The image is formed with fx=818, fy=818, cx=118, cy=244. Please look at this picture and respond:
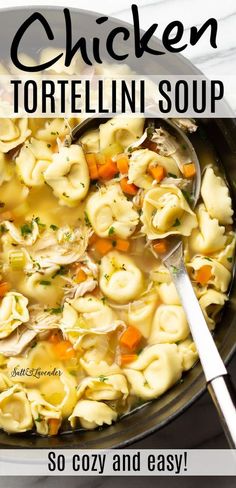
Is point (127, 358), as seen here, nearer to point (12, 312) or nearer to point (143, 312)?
point (143, 312)

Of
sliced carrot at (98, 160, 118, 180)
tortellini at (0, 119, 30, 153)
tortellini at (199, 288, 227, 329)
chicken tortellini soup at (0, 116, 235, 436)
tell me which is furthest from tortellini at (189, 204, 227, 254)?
tortellini at (0, 119, 30, 153)

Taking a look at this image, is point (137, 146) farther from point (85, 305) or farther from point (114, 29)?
point (85, 305)

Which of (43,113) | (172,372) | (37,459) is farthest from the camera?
(43,113)

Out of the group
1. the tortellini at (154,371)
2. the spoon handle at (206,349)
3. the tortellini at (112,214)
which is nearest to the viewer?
the spoon handle at (206,349)

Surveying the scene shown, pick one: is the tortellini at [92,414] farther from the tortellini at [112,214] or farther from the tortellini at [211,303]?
the tortellini at [112,214]

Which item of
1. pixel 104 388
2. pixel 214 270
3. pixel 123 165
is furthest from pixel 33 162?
pixel 104 388

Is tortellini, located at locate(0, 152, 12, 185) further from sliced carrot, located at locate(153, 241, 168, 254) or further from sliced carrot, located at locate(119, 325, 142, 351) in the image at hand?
sliced carrot, located at locate(119, 325, 142, 351)

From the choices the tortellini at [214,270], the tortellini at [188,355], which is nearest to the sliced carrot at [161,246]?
the tortellini at [214,270]

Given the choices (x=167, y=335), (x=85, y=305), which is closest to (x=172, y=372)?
(x=167, y=335)
